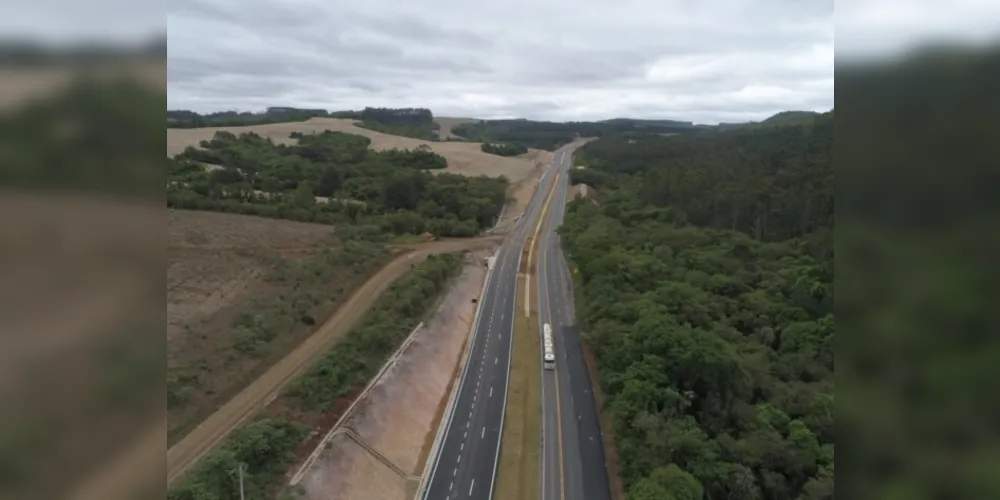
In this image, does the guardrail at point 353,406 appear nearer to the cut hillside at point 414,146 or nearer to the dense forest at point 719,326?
the dense forest at point 719,326

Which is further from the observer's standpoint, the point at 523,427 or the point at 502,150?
the point at 502,150

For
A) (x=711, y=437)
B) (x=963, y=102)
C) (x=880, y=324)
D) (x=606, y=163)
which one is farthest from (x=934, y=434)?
(x=606, y=163)

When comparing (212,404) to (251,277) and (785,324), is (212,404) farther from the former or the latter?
(785,324)

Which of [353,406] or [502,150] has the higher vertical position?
[502,150]

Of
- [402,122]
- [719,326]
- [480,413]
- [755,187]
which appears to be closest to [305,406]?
[480,413]

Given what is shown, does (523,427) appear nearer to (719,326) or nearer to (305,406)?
(305,406)

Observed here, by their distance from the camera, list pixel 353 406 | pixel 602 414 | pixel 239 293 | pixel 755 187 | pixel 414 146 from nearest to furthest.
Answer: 1. pixel 353 406
2. pixel 602 414
3. pixel 239 293
4. pixel 755 187
5. pixel 414 146

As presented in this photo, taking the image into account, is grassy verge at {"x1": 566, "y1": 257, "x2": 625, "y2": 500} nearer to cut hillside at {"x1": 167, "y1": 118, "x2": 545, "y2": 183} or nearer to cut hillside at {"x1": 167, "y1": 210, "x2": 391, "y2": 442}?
cut hillside at {"x1": 167, "y1": 210, "x2": 391, "y2": 442}

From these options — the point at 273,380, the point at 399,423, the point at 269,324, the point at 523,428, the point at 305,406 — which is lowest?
the point at 523,428
